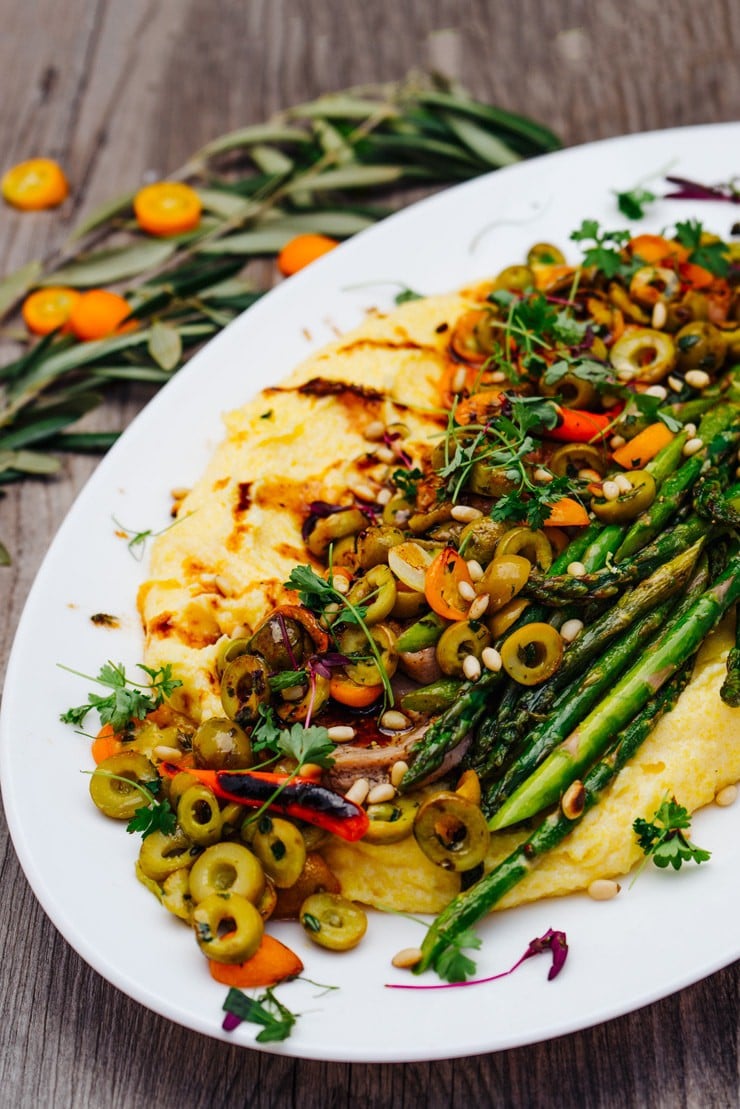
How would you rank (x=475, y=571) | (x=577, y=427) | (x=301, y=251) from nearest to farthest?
(x=475, y=571) → (x=577, y=427) → (x=301, y=251)

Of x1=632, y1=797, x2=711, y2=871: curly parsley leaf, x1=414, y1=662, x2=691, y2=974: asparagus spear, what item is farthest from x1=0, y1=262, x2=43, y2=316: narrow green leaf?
x1=632, y1=797, x2=711, y2=871: curly parsley leaf

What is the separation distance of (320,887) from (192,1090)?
941mm

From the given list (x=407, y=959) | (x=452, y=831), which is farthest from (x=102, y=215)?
(x=407, y=959)

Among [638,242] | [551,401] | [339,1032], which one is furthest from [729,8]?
[339,1032]

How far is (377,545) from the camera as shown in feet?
16.5

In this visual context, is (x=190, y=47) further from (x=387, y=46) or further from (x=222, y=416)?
(x=222, y=416)

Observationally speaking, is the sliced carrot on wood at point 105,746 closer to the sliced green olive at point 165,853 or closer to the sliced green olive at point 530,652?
the sliced green olive at point 165,853

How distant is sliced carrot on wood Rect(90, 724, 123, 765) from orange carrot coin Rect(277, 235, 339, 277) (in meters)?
3.92

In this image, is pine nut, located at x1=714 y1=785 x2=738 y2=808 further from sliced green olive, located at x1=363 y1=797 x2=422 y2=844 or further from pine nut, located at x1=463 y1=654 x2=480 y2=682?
sliced green olive, located at x1=363 y1=797 x2=422 y2=844

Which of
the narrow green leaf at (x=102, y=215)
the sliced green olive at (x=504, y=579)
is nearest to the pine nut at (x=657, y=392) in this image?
the sliced green olive at (x=504, y=579)

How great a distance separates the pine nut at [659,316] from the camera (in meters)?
5.86

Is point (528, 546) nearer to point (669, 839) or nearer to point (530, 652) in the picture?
point (530, 652)

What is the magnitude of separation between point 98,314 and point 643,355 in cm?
356

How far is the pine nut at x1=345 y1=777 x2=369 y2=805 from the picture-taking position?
438cm
